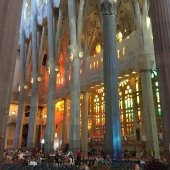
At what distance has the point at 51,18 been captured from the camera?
85.1ft

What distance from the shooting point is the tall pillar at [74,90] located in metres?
18.8

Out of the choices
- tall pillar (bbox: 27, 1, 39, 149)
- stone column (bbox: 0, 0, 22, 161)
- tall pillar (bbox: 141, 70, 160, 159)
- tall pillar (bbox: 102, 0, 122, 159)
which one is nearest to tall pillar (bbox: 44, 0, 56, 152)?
tall pillar (bbox: 27, 1, 39, 149)

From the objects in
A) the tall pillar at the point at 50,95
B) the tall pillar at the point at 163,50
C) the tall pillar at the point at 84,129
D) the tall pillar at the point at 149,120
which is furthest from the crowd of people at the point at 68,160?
the tall pillar at the point at 84,129

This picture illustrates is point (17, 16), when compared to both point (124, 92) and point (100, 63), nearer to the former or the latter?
point (100, 63)

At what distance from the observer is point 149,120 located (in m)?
19.1

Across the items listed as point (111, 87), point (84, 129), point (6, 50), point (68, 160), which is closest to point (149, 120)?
point (111, 87)

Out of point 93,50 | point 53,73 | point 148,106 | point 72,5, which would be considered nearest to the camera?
point 148,106

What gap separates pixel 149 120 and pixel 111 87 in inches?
253

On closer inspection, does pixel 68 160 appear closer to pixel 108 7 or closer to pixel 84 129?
pixel 108 7

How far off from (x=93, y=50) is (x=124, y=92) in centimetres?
999

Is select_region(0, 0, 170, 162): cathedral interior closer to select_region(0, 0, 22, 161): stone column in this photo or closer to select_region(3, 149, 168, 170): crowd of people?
select_region(3, 149, 168, 170): crowd of people

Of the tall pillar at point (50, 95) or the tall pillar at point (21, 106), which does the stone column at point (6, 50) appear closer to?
the tall pillar at point (50, 95)

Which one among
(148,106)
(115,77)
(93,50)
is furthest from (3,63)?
(93,50)

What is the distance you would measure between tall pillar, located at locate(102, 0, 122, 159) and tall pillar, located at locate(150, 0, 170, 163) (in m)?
6.18
